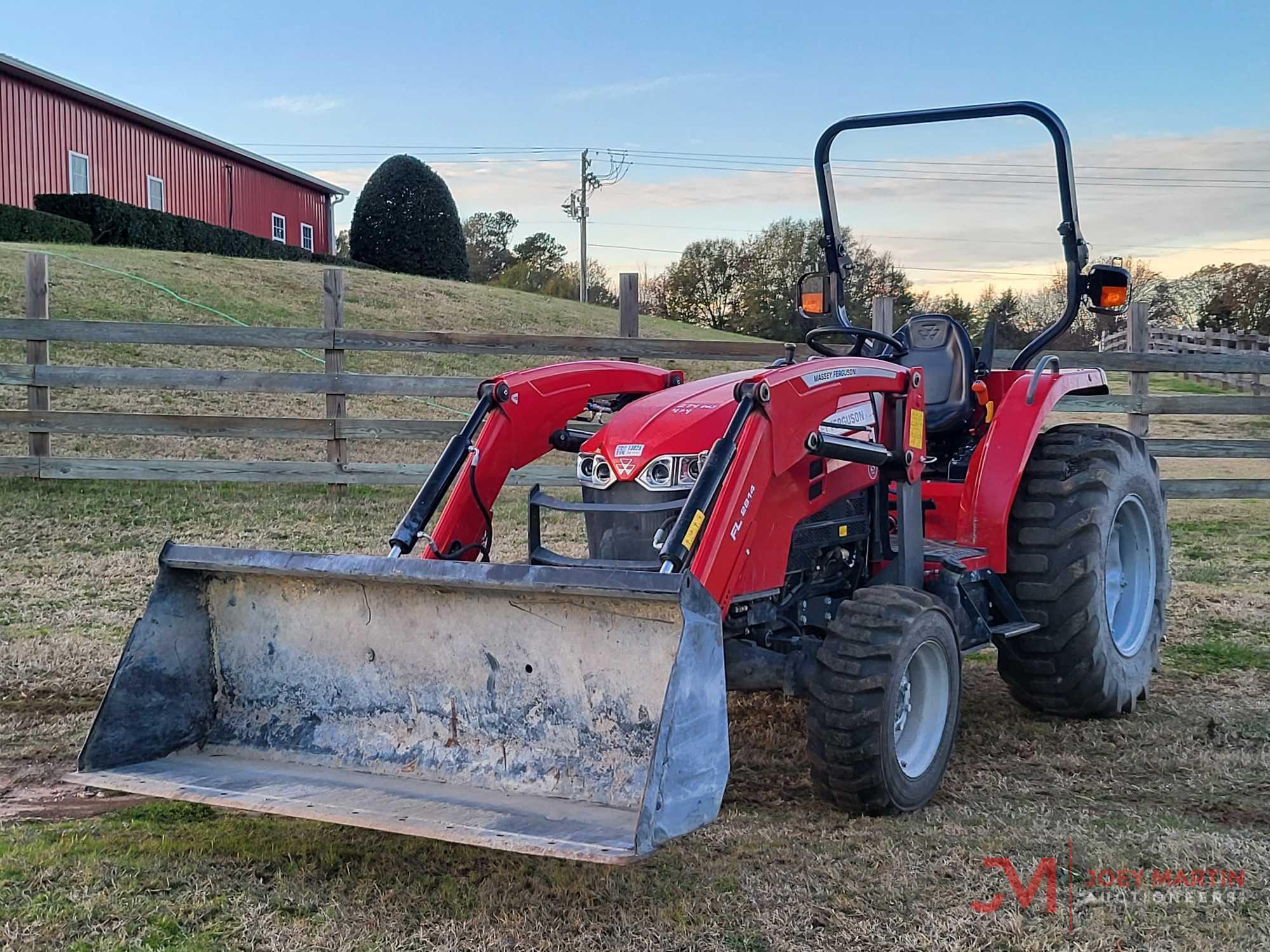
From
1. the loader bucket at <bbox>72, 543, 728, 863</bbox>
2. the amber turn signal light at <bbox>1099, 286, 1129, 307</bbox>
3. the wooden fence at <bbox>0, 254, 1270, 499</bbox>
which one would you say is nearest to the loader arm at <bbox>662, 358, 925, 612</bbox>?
the loader bucket at <bbox>72, 543, 728, 863</bbox>

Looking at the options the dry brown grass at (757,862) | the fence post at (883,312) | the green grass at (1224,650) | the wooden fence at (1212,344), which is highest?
the wooden fence at (1212,344)

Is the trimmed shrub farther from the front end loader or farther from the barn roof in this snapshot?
the front end loader

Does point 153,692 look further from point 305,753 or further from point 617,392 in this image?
point 617,392

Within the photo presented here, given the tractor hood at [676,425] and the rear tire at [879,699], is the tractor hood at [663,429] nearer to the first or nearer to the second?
the tractor hood at [676,425]

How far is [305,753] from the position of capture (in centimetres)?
358

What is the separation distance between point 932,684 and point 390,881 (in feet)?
5.63

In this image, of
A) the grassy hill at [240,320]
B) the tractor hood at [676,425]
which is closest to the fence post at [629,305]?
the grassy hill at [240,320]

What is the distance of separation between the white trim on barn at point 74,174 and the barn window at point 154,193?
187cm

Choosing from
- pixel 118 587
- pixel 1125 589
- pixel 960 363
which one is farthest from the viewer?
pixel 118 587

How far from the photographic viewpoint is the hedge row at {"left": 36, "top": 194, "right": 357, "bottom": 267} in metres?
21.4

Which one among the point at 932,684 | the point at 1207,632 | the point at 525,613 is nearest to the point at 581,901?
the point at 525,613

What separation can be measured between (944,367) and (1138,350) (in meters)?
6.74

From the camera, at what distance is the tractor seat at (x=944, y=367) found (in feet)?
15.7

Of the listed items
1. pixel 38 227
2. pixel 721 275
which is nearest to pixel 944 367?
pixel 38 227
